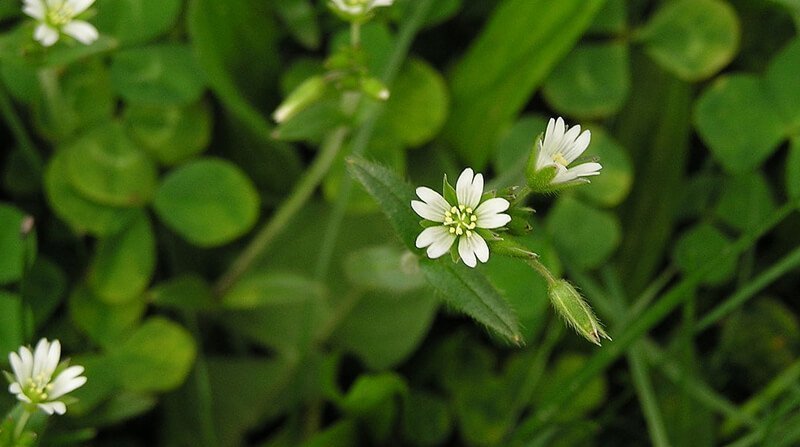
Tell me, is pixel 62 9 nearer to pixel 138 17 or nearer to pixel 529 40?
pixel 138 17

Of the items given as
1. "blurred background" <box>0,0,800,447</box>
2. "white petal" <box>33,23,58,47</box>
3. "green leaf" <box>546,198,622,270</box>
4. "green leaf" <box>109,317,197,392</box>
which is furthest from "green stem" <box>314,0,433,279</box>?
"white petal" <box>33,23,58,47</box>

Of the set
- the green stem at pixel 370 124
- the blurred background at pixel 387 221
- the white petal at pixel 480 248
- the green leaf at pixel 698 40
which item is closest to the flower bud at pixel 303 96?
the blurred background at pixel 387 221

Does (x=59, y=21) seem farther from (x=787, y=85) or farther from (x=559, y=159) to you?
(x=787, y=85)

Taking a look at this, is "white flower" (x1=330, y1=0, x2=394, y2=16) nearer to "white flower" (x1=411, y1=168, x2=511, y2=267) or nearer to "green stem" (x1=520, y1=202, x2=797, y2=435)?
"white flower" (x1=411, y1=168, x2=511, y2=267)

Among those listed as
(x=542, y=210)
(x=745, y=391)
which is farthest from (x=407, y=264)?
(x=745, y=391)

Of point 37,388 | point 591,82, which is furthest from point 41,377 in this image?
point 591,82

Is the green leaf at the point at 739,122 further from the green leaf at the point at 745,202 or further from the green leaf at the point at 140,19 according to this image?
the green leaf at the point at 140,19
